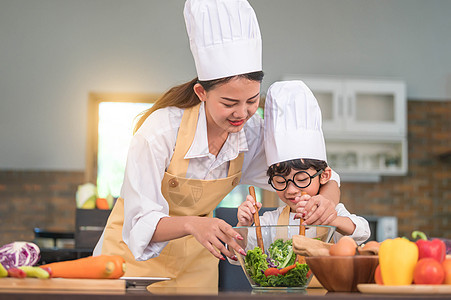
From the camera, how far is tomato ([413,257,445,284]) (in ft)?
3.08

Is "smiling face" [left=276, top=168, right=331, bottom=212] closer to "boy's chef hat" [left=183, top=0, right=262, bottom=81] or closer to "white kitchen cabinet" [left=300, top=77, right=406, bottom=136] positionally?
"boy's chef hat" [left=183, top=0, right=262, bottom=81]

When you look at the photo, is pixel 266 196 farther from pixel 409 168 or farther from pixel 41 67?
pixel 41 67

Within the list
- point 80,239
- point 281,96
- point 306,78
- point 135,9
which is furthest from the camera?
point 135,9

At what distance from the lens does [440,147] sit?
5762 millimetres

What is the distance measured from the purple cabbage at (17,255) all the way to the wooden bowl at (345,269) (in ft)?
1.81

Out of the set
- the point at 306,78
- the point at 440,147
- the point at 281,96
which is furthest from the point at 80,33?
the point at 281,96

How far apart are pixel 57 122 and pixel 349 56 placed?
2860mm

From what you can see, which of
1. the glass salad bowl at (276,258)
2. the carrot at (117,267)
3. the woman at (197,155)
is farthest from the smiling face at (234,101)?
the carrot at (117,267)

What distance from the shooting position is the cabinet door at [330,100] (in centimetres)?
526

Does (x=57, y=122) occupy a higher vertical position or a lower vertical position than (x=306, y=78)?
lower

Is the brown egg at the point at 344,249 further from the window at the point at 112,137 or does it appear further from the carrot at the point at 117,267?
the window at the point at 112,137

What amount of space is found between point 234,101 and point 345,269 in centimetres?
64

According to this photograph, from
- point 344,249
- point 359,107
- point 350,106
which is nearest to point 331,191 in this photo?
point 344,249

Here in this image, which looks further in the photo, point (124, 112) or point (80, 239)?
point (124, 112)
